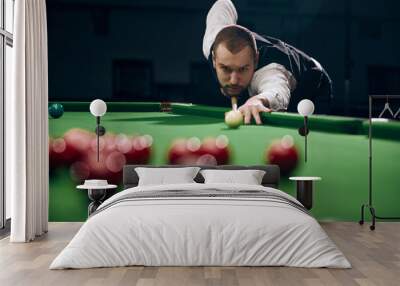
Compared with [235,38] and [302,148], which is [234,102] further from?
[302,148]

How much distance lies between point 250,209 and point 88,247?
54.5 inches

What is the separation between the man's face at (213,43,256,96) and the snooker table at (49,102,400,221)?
1.15 feet

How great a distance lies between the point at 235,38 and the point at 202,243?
12.5 ft

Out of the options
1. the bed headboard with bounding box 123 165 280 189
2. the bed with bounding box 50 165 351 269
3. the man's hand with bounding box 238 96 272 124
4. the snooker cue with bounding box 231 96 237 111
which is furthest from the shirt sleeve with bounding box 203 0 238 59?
the bed with bounding box 50 165 351 269

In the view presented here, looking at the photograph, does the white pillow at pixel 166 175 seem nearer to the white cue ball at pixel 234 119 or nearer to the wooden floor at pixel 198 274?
the white cue ball at pixel 234 119

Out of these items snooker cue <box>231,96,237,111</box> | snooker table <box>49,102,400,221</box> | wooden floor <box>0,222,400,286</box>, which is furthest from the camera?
snooker cue <box>231,96,237,111</box>

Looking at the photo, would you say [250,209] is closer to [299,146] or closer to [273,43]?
[299,146]

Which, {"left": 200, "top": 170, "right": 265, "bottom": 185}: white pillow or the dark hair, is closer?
{"left": 200, "top": 170, "right": 265, "bottom": 185}: white pillow

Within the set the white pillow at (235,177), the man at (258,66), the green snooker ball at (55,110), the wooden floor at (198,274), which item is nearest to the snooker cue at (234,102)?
the man at (258,66)

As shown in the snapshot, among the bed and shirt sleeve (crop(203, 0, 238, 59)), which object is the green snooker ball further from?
the bed

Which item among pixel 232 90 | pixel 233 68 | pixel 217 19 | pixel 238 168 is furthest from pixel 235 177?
pixel 217 19

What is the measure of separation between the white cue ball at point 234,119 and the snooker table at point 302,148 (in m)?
0.07

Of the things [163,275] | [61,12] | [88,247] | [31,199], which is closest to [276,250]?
[163,275]

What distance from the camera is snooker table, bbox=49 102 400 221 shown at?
756 cm
